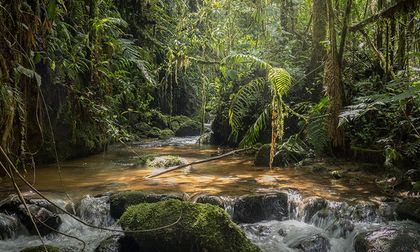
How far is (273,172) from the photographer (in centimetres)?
638

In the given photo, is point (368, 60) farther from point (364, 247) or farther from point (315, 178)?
point (364, 247)

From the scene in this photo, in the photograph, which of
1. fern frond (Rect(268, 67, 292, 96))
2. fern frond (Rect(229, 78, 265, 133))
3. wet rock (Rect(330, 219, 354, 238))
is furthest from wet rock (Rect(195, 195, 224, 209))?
fern frond (Rect(268, 67, 292, 96))

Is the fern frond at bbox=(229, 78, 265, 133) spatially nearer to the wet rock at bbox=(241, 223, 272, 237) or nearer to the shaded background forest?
the shaded background forest

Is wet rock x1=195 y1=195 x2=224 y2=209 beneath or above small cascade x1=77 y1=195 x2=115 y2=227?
above

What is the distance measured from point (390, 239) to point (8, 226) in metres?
3.82

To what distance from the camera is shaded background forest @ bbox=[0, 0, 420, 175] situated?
408 cm

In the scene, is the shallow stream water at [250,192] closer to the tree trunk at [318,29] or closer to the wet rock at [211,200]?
the wet rock at [211,200]

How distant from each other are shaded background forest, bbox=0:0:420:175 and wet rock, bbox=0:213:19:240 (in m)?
0.66

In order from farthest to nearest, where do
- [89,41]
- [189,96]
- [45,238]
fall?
[189,96] → [89,41] → [45,238]

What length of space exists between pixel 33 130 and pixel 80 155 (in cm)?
173

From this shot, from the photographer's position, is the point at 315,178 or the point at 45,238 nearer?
the point at 45,238

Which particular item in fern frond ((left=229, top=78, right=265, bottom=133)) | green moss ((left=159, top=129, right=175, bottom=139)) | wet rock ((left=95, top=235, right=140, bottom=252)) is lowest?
wet rock ((left=95, top=235, right=140, bottom=252))

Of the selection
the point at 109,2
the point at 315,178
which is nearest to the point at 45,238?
the point at 315,178

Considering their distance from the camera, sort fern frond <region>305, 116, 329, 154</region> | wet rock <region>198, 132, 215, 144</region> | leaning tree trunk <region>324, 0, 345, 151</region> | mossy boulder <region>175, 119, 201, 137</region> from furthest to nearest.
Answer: mossy boulder <region>175, 119, 201, 137</region> → wet rock <region>198, 132, 215, 144</region> → fern frond <region>305, 116, 329, 154</region> → leaning tree trunk <region>324, 0, 345, 151</region>
